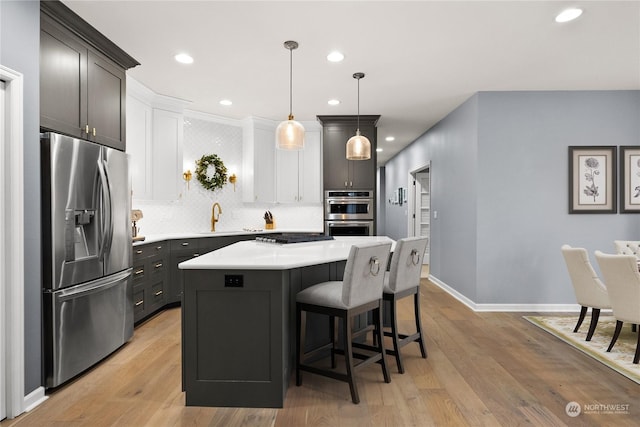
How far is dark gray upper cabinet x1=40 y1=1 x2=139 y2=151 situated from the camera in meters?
2.62

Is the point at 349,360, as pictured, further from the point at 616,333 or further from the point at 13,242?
the point at 616,333

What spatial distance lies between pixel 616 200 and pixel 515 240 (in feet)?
4.03

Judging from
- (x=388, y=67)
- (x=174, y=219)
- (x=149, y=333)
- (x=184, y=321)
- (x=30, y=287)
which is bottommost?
(x=149, y=333)

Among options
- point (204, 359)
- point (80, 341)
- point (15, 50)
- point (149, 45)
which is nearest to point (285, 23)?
point (149, 45)

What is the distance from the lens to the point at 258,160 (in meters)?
6.10

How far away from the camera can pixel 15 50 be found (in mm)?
2287

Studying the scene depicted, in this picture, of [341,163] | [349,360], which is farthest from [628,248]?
[341,163]

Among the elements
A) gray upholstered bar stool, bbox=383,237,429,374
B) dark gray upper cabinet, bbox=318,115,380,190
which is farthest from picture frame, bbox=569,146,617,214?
gray upholstered bar stool, bbox=383,237,429,374

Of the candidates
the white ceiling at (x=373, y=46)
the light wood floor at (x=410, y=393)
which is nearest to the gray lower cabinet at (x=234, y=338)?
the light wood floor at (x=410, y=393)

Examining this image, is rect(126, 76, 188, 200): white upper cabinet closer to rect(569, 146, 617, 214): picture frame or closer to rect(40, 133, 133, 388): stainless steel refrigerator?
rect(40, 133, 133, 388): stainless steel refrigerator

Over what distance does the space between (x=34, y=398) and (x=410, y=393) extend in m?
2.33

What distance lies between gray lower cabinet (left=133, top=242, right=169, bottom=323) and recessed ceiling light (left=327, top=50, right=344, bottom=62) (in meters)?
2.57

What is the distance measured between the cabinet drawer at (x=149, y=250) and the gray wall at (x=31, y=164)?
141 cm

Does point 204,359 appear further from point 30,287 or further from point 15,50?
point 15,50
